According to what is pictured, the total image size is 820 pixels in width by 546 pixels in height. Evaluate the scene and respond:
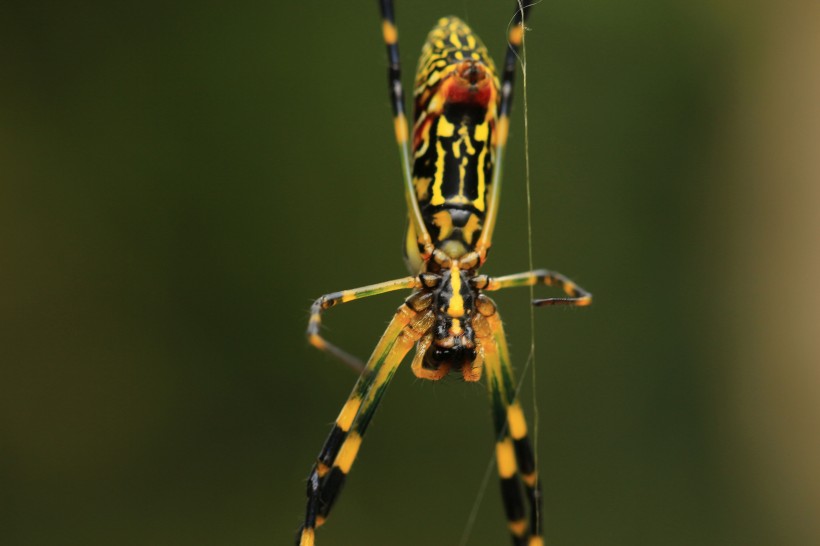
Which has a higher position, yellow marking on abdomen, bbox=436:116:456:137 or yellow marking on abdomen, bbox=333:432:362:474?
yellow marking on abdomen, bbox=436:116:456:137

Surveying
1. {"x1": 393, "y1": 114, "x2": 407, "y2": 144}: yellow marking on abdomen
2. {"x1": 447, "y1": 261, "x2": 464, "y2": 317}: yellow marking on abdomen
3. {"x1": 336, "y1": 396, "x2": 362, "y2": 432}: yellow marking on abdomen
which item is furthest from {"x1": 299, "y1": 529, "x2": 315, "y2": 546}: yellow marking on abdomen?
{"x1": 393, "y1": 114, "x2": 407, "y2": 144}: yellow marking on abdomen

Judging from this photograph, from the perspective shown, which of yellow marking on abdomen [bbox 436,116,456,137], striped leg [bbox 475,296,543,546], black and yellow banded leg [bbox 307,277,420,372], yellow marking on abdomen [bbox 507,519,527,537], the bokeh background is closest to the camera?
black and yellow banded leg [bbox 307,277,420,372]

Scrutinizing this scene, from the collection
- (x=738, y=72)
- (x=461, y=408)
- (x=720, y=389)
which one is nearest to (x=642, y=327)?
(x=720, y=389)

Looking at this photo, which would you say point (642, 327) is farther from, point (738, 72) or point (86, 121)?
point (86, 121)

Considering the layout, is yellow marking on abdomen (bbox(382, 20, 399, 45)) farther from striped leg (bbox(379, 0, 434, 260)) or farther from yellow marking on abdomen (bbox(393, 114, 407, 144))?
yellow marking on abdomen (bbox(393, 114, 407, 144))

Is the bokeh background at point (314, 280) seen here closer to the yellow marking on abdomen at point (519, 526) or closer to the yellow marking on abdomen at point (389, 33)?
the yellow marking on abdomen at point (519, 526)

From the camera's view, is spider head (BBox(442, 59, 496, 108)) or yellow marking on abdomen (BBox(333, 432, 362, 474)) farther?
yellow marking on abdomen (BBox(333, 432, 362, 474))

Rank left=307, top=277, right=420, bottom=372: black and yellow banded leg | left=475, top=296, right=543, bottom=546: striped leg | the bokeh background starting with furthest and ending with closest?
the bokeh background < left=475, top=296, right=543, bottom=546: striped leg < left=307, top=277, right=420, bottom=372: black and yellow banded leg

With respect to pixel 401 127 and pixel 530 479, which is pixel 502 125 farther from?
pixel 530 479

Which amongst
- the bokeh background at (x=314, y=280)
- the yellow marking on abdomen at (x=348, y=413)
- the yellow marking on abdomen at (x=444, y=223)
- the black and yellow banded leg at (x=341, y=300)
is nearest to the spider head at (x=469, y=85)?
the yellow marking on abdomen at (x=444, y=223)
